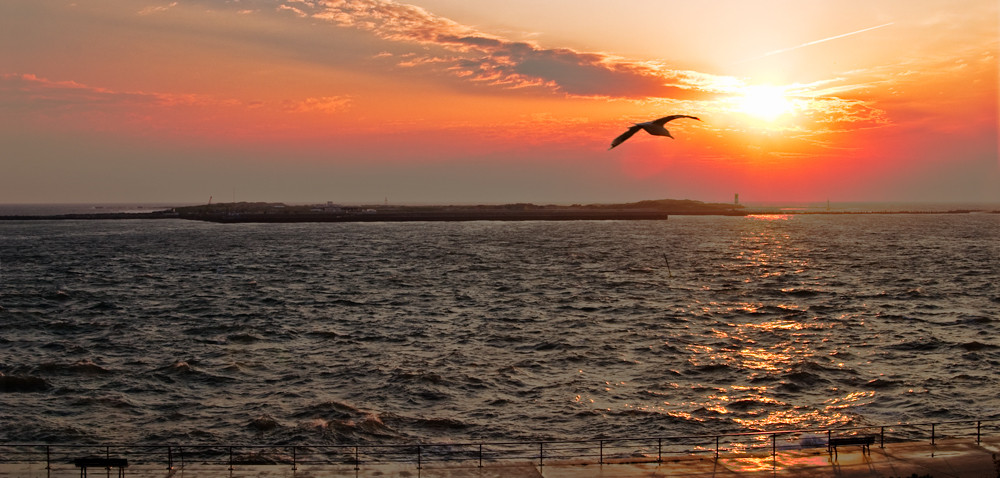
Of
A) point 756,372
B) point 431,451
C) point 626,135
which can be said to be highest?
point 626,135

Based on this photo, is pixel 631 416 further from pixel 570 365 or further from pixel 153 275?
pixel 153 275

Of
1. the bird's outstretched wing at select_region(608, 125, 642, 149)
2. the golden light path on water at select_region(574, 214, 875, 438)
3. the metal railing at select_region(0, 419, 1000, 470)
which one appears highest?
the bird's outstretched wing at select_region(608, 125, 642, 149)

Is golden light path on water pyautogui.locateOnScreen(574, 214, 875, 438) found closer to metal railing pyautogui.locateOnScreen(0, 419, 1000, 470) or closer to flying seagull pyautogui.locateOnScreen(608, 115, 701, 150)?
metal railing pyautogui.locateOnScreen(0, 419, 1000, 470)

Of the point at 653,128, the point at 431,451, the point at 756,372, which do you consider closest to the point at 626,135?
the point at 653,128

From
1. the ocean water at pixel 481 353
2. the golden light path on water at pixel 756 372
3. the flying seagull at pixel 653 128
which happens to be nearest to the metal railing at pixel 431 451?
the ocean water at pixel 481 353

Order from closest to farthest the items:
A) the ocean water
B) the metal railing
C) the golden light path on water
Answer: the metal railing → the ocean water → the golden light path on water

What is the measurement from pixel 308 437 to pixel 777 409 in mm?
18193

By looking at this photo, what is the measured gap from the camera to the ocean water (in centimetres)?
2870

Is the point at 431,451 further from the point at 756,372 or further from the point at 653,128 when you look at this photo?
the point at 756,372

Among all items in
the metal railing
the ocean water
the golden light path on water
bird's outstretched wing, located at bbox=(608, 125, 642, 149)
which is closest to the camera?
bird's outstretched wing, located at bbox=(608, 125, 642, 149)

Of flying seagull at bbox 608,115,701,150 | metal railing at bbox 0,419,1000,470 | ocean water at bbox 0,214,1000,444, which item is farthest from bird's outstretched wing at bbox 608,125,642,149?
ocean water at bbox 0,214,1000,444

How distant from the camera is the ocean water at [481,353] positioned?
28703 millimetres

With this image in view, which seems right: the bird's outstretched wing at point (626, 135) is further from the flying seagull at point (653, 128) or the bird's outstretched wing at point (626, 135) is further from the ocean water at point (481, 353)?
the ocean water at point (481, 353)

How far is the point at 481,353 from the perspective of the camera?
40.3 m
